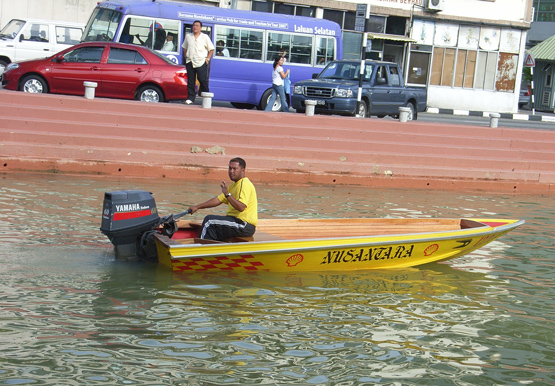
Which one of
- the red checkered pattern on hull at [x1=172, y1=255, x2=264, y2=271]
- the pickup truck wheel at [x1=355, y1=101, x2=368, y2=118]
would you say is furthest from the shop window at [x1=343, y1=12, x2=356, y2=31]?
the red checkered pattern on hull at [x1=172, y1=255, x2=264, y2=271]

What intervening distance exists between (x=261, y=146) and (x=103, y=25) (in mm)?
7110

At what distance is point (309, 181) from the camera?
14.4 meters

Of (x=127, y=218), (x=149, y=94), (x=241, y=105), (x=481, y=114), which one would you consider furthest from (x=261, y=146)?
(x=481, y=114)

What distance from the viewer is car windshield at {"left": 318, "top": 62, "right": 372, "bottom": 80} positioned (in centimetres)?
1912

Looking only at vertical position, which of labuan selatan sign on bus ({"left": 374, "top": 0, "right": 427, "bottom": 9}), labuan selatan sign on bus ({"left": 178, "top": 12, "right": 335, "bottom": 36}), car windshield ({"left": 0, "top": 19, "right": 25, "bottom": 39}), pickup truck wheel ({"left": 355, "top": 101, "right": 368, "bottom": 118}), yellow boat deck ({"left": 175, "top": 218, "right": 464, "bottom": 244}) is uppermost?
labuan selatan sign on bus ({"left": 374, "top": 0, "right": 427, "bottom": 9})

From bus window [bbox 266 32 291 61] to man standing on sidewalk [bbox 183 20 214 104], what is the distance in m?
4.98

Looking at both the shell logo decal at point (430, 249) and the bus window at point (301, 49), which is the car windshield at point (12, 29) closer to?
the bus window at point (301, 49)

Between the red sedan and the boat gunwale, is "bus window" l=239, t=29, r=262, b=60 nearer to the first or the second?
the red sedan

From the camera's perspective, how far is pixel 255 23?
20.4m

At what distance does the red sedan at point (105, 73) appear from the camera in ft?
52.2

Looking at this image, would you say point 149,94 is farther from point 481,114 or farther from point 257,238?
Answer: point 481,114

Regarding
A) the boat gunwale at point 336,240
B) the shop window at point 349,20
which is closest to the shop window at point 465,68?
the shop window at point 349,20

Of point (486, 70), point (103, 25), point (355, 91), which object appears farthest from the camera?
point (486, 70)

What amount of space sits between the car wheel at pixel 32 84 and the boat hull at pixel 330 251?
30.8ft
